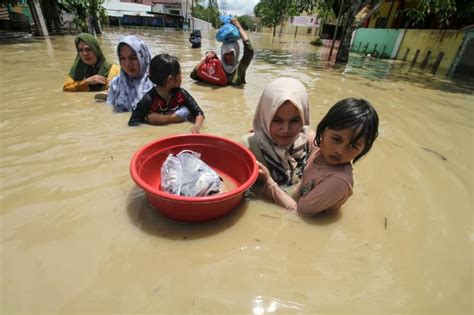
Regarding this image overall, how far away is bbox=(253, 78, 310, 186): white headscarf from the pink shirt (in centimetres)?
19

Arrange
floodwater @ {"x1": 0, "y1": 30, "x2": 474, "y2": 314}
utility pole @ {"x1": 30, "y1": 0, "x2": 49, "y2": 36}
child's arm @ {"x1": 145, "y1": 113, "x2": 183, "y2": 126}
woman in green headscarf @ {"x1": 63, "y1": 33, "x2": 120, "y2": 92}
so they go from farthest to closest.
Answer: utility pole @ {"x1": 30, "y1": 0, "x2": 49, "y2": 36}, woman in green headscarf @ {"x1": 63, "y1": 33, "x2": 120, "y2": 92}, child's arm @ {"x1": 145, "y1": 113, "x2": 183, "y2": 126}, floodwater @ {"x1": 0, "y1": 30, "x2": 474, "y2": 314}

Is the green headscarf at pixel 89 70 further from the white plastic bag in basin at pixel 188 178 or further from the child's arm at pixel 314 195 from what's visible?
the child's arm at pixel 314 195

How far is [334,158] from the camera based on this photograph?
1.58m

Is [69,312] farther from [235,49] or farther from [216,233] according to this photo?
[235,49]

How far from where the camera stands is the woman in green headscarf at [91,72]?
13.7 ft

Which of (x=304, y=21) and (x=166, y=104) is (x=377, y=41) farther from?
(x=304, y=21)

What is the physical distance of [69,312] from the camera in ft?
3.78

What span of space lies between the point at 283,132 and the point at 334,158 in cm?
38

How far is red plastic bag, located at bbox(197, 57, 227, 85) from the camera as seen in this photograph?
5.46 m

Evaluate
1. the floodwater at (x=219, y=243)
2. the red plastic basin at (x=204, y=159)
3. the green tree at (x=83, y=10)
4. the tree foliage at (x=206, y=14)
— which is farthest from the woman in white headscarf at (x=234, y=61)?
the tree foliage at (x=206, y=14)

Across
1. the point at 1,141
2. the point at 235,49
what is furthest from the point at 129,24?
the point at 1,141

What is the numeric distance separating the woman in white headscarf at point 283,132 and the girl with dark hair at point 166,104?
1273 mm

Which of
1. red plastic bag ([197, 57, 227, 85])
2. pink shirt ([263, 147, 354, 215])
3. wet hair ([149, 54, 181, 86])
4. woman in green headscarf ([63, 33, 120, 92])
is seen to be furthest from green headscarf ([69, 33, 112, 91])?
pink shirt ([263, 147, 354, 215])

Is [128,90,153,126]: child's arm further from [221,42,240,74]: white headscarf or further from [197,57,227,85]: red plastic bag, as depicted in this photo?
[221,42,240,74]: white headscarf
